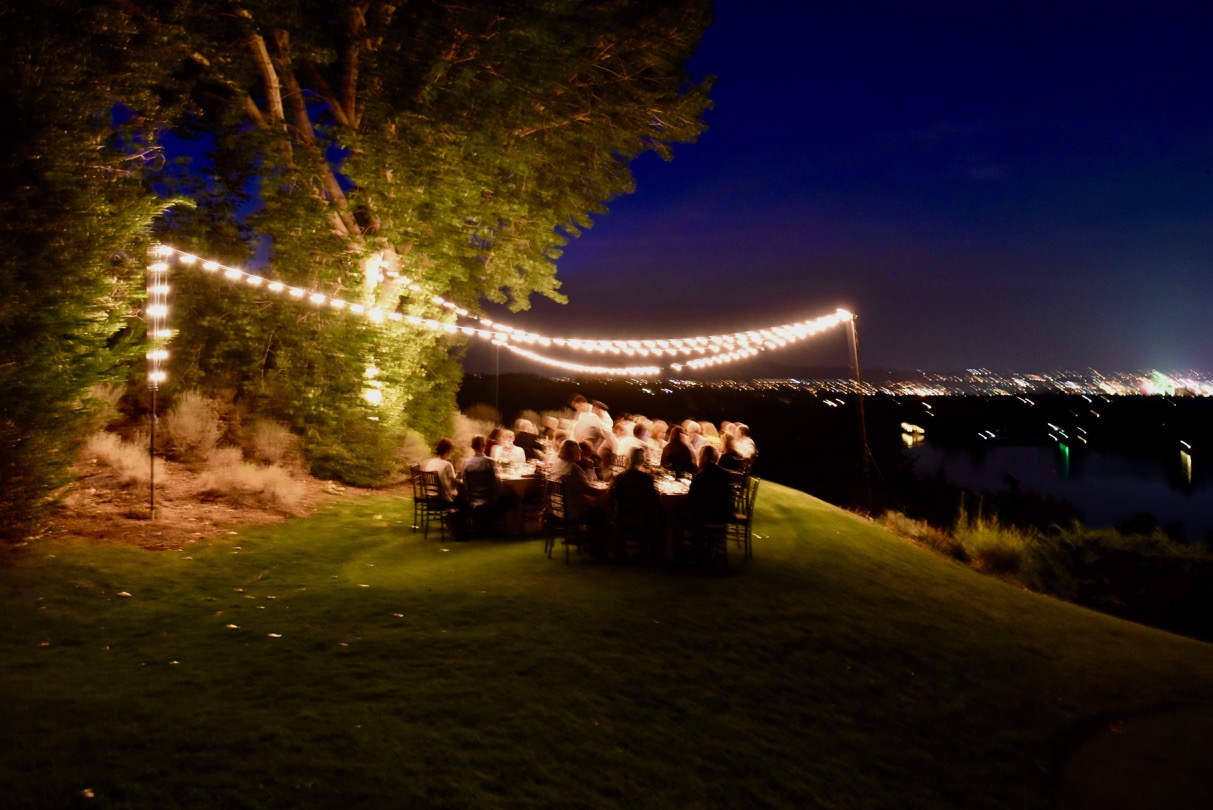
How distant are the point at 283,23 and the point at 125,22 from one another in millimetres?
3126

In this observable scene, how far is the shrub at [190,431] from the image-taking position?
37.8 ft

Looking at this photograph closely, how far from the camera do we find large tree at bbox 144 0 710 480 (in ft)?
41.0

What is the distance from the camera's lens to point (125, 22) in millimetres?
8500

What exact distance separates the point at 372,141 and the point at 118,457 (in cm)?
646

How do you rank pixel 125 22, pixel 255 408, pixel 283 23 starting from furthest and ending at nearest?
pixel 255 408, pixel 283 23, pixel 125 22

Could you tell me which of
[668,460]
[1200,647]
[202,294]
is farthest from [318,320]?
[1200,647]

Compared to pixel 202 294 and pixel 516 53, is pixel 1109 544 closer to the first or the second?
pixel 516 53

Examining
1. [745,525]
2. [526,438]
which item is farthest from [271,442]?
[745,525]

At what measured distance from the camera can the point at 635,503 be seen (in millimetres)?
8227

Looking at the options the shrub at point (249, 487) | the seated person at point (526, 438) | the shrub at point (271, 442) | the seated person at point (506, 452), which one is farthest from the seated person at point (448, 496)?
the shrub at point (271, 442)

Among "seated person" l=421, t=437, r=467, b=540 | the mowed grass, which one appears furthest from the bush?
"seated person" l=421, t=437, r=467, b=540

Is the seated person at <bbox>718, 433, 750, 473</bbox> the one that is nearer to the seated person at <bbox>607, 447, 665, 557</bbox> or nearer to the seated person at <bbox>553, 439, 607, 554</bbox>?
the seated person at <bbox>607, 447, 665, 557</bbox>

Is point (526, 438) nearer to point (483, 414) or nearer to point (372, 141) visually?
point (372, 141)

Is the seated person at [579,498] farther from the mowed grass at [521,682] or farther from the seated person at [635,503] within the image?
Result: the mowed grass at [521,682]
